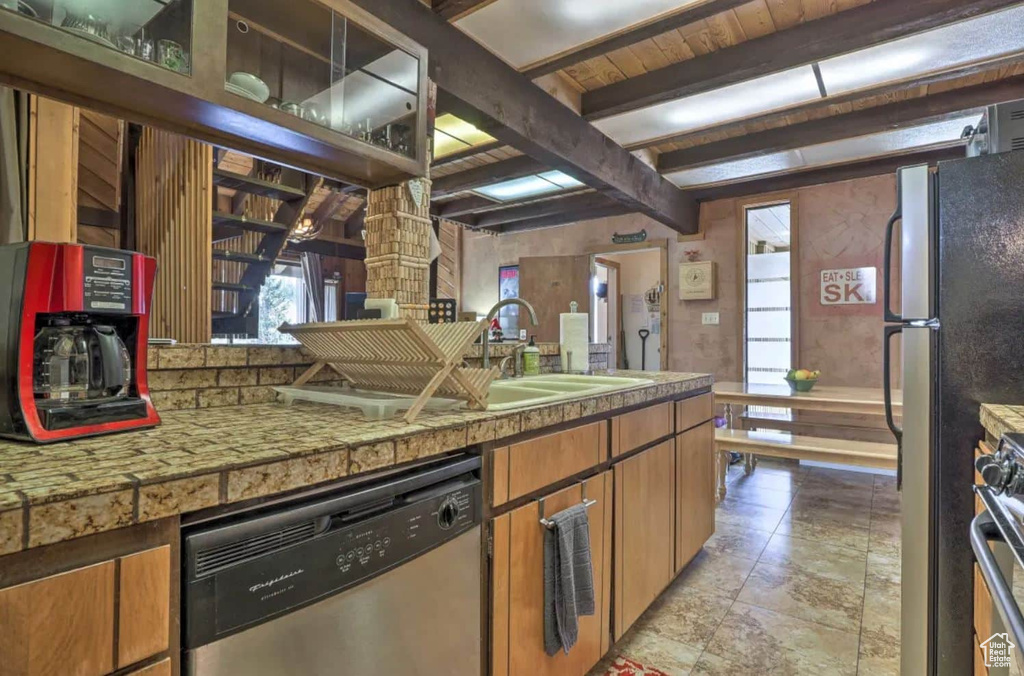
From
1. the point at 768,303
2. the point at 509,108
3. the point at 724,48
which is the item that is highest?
the point at 724,48

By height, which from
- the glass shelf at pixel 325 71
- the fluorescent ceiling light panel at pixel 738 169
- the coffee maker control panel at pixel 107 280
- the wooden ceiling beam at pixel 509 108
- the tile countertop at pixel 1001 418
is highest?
the fluorescent ceiling light panel at pixel 738 169

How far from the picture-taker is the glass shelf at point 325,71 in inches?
54.7

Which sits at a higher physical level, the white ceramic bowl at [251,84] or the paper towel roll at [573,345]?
the white ceramic bowl at [251,84]

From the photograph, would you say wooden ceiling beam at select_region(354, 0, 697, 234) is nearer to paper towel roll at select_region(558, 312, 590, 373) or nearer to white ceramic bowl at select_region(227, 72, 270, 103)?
white ceramic bowl at select_region(227, 72, 270, 103)

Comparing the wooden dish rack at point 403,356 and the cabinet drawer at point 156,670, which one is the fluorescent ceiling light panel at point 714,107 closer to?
the wooden dish rack at point 403,356

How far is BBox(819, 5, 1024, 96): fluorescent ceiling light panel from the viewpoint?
2324 millimetres

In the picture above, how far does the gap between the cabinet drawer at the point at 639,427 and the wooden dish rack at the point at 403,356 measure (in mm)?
619

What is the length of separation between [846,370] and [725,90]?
2.97 metres

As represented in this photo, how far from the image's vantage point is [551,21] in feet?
A: 7.52

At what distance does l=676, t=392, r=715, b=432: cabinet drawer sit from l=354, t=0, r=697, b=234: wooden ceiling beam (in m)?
1.66

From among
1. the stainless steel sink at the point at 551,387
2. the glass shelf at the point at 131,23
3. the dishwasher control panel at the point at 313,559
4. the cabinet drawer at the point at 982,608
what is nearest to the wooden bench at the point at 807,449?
the stainless steel sink at the point at 551,387

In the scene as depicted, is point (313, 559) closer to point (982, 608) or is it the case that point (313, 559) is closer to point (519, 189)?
point (982, 608)

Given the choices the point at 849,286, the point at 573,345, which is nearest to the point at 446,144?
the point at 573,345

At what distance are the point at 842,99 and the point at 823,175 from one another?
69.0 inches
